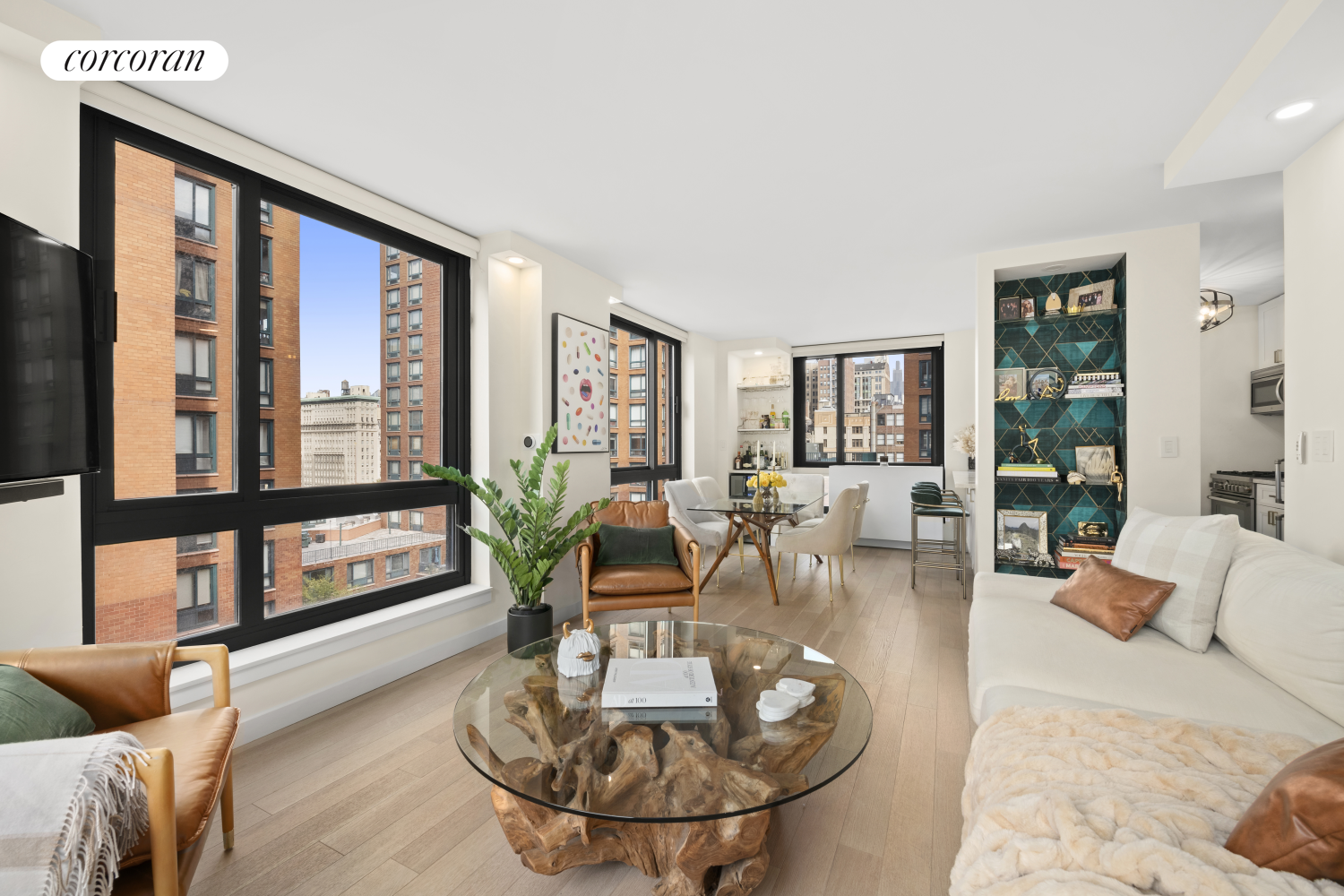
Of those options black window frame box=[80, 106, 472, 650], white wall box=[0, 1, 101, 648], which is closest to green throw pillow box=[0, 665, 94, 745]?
white wall box=[0, 1, 101, 648]

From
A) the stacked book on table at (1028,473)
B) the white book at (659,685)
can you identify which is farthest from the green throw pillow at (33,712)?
the stacked book on table at (1028,473)

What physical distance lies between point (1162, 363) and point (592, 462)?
363 cm

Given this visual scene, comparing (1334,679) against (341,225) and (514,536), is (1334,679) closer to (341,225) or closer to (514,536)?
(514,536)

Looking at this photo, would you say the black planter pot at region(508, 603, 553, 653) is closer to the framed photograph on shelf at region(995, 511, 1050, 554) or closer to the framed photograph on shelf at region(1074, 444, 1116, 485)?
the framed photograph on shelf at region(995, 511, 1050, 554)

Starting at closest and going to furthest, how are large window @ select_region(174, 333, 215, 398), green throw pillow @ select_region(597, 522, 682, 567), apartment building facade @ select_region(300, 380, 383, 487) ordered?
large window @ select_region(174, 333, 215, 398) < apartment building facade @ select_region(300, 380, 383, 487) < green throw pillow @ select_region(597, 522, 682, 567)

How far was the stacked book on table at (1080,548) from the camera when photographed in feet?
11.3

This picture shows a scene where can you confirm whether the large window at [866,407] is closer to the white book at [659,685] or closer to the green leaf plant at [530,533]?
the green leaf plant at [530,533]

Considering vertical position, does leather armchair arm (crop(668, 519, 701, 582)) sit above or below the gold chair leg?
above

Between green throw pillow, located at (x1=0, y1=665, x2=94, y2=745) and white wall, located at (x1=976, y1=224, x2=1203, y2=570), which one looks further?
white wall, located at (x1=976, y1=224, x2=1203, y2=570)

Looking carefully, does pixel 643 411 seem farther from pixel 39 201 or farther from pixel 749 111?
pixel 39 201

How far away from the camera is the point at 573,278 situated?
401 centimetres

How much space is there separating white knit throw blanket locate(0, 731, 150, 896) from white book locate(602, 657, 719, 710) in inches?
40.5

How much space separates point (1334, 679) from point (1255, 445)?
4394 millimetres

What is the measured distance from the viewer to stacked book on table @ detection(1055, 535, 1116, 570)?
344 centimetres
